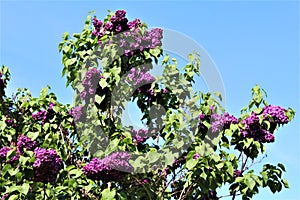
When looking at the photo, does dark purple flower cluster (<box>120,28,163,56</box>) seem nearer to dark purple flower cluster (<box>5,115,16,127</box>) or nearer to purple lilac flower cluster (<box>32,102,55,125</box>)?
purple lilac flower cluster (<box>32,102,55,125</box>)

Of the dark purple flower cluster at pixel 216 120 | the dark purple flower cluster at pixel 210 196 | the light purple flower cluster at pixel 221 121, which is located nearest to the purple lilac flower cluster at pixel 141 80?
the dark purple flower cluster at pixel 216 120

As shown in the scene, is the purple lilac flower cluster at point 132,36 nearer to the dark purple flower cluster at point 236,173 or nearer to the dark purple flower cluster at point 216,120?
the dark purple flower cluster at point 216,120

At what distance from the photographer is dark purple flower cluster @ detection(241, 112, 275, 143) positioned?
5.82m

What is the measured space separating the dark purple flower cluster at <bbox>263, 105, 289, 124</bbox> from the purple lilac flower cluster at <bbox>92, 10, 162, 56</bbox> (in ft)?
5.04

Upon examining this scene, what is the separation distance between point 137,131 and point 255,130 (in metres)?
1.45

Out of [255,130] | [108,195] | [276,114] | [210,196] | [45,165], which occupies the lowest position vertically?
[108,195]

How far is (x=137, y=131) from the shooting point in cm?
610

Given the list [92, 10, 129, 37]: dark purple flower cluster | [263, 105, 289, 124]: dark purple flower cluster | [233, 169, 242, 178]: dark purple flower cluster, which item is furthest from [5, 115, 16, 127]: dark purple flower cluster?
[263, 105, 289, 124]: dark purple flower cluster

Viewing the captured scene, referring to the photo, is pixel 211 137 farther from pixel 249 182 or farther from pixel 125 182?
pixel 125 182

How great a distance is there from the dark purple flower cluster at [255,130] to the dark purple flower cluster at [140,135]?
46.6 inches

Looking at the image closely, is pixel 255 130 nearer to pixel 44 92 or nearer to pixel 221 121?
pixel 221 121

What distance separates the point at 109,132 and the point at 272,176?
1.99 m

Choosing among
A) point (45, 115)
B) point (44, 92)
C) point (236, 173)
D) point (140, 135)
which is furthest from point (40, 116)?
point (236, 173)

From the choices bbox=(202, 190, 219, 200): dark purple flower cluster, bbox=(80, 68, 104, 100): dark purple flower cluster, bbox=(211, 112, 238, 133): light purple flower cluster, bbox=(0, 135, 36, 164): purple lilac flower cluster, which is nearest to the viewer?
bbox=(0, 135, 36, 164): purple lilac flower cluster
